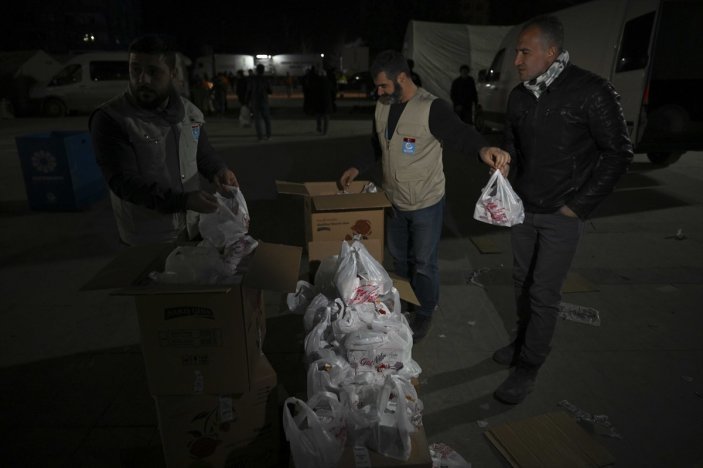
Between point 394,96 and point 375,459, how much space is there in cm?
192

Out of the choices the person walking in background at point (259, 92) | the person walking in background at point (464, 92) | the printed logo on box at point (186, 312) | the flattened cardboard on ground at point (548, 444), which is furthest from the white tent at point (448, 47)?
the printed logo on box at point (186, 312)

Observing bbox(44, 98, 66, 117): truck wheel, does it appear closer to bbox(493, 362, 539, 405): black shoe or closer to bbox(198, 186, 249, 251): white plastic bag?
bbox(198, 186, 249, 251): white plastic bag

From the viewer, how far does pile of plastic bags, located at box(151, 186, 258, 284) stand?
181cm

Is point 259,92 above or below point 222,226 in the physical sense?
above

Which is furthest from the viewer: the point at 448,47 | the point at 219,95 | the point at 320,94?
the point at 219,95

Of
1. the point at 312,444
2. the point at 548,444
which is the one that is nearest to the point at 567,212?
the point at 548,444

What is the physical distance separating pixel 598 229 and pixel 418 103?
3603mm

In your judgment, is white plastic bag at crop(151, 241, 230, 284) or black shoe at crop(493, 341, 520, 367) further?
black shoe at crop(493, 341, 520, 367)

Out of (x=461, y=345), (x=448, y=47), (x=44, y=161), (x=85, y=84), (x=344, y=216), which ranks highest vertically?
(x=448, y=47)

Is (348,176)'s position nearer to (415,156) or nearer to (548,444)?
(415,156)

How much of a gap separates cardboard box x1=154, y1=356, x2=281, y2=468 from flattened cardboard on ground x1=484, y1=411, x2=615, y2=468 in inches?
45.1

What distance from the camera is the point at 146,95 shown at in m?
2.12

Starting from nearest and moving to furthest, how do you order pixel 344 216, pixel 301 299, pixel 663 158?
pixel 301 299
pixel 344 216
pixel 663 158

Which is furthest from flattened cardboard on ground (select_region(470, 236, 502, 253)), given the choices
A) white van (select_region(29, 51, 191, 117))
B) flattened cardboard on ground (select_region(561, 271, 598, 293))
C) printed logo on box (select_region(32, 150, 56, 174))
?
white van (select_region(29, 51, 191, 117))
